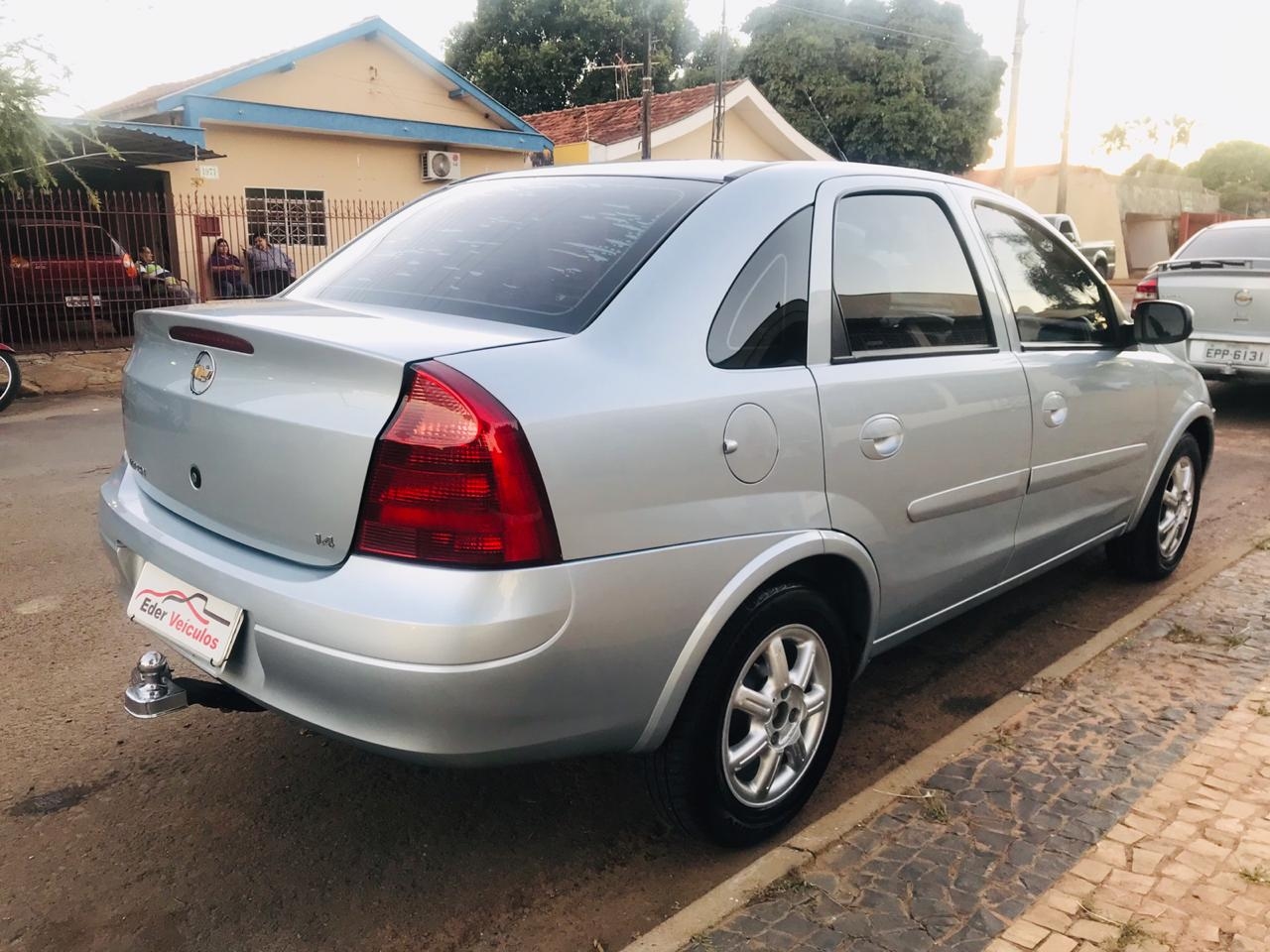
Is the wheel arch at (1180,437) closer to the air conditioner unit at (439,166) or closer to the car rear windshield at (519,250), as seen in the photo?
the car rear windshield at (519,250)

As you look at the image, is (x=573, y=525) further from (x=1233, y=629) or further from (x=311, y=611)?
→ (x=1233, y=629)

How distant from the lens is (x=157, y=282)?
44.6 feet

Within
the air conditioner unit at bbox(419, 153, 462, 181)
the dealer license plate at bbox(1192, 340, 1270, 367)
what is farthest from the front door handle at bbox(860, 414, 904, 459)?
the air conditioner unit at bbox(419, 153, 462, 181)

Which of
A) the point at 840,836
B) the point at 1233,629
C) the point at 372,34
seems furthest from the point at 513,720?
the point at 372,34

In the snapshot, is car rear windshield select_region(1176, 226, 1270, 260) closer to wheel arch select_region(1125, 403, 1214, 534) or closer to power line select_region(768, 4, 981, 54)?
wheel arch select_region(1125, 403, 1214, 534)

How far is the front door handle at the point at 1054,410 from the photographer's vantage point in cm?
351

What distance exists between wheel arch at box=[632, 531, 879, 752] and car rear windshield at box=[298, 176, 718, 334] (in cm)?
70

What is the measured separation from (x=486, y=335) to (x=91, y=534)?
13.2 ft

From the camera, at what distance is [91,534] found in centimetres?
547

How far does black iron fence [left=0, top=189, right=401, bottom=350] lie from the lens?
12078 millimetres

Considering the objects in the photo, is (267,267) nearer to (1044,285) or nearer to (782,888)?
(1044,285)

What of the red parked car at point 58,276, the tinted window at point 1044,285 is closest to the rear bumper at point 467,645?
the tinted window at point 1044,285

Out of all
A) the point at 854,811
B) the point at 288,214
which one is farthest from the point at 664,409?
the point at 288,214

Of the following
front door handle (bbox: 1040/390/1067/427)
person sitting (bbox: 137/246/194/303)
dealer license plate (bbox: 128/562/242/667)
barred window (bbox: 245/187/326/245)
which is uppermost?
barred window (bbox: 245/187/326/245)
